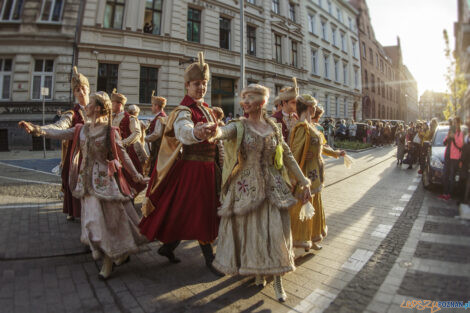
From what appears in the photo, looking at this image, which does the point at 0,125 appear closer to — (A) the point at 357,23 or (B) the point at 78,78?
(B) the point at 78,78

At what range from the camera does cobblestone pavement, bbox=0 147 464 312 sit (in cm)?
242

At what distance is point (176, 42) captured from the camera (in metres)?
16.6

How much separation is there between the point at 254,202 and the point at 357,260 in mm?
1781

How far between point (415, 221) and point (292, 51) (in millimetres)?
23452

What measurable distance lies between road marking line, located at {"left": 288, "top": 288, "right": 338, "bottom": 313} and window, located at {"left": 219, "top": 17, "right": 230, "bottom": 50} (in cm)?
1946

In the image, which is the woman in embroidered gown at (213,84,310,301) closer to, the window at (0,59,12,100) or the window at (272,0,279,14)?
the window at (0,59,12,100)

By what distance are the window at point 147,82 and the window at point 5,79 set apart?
6.98 meters

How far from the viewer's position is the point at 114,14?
51.2 feet

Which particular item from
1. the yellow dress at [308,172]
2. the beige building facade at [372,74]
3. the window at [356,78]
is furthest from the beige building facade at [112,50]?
the beige building facade at [372,74]

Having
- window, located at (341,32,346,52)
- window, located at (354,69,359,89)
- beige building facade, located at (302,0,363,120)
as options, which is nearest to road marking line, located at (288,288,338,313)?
beige building facade, located at (302,0,363,120)

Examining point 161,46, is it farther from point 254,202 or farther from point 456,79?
point 254,202

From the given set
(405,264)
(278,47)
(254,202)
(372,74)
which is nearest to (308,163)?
(254,202)

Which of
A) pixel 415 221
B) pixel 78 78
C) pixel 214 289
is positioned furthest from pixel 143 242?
pixel 415 221

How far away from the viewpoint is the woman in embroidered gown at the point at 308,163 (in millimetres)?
3369
